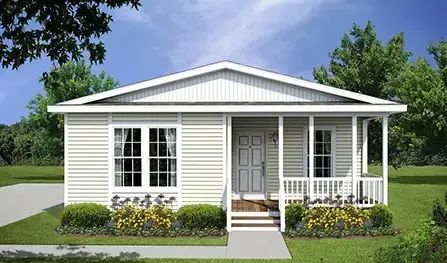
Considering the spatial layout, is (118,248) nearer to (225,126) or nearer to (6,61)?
(225,126)

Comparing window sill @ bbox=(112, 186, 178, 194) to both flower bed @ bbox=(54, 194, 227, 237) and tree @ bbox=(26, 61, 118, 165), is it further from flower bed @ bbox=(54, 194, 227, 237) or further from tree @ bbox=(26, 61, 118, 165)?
tree @ bbox=(26, 61, 118, 165)

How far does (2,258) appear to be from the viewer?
11578 mm

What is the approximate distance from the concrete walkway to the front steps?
1.61 metres

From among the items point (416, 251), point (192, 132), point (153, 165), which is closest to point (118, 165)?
point (153, 165)

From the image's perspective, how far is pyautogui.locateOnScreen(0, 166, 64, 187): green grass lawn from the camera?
119 ft

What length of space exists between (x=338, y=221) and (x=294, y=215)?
117 cm

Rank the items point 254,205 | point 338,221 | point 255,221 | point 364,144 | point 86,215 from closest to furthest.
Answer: point 338,221, point 86,215, point 255,221, point 254,205, point 364,144

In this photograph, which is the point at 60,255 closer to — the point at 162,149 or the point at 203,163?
the point at 162,149

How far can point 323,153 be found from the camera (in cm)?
1716

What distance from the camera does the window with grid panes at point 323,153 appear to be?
17.1 m

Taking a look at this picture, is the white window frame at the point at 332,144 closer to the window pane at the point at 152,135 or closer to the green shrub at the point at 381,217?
the green shrub at the point at 381,217

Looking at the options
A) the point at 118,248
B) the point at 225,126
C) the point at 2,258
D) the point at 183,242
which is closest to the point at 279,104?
the point at 225,126

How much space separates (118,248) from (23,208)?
32.4 feet

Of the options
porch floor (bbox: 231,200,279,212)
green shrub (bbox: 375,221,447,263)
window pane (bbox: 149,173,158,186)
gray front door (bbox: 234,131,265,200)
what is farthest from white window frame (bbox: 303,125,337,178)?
green shrub (bbox: 375,221,447,263)
